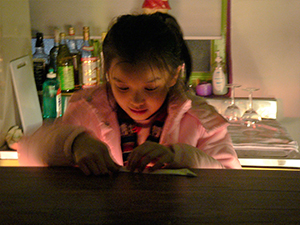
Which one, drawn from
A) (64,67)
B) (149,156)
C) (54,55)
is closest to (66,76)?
(64,67)

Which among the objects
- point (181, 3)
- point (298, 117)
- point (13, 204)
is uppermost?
point (181, 3)

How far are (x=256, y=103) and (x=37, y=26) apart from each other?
4.39 feet

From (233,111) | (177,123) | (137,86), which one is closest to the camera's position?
(137,86)

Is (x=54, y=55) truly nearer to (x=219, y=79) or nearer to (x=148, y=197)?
(x=219, y=79)

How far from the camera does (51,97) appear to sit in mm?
2031

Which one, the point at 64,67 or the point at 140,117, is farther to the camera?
the point at 64,67

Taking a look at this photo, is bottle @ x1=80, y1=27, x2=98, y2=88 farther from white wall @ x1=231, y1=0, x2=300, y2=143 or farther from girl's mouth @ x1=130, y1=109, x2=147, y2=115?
girl's mouth @ x1=130, y1=109, x2=147, y2=115

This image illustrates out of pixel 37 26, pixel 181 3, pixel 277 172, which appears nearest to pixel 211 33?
pixel 181 3

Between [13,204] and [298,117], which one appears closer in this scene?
[13,204]

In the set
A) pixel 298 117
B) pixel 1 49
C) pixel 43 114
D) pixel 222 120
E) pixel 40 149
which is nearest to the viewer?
pixel 40 149

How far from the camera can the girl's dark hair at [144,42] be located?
852 mm

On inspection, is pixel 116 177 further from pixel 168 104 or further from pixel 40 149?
pixel 168 104

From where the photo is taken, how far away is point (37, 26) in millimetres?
2176

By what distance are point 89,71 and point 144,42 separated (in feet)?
4.17
